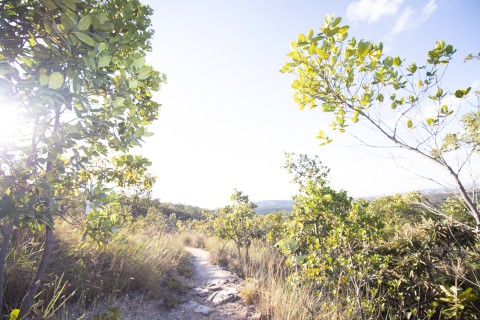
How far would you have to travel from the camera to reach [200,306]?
4250 millimetres

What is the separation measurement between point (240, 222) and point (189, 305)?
10.9ft

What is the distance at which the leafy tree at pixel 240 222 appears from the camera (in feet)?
23.7

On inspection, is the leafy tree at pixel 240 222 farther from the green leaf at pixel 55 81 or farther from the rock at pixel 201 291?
the green leaf at pixel 55 81

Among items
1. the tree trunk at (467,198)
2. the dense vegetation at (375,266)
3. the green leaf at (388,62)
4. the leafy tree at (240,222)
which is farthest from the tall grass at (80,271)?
the tree trunk at (467,198)

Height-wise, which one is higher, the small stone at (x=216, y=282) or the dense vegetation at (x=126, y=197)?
the dense vegetation at (x=126, y=197)

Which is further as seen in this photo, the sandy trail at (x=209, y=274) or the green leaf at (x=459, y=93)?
the sandy trail at (x=209, y=274)

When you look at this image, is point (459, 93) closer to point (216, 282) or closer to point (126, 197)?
point (126, 197)

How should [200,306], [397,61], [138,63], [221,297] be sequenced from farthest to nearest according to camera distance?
[221,297] → [200,306] → [397,61] → [138,63]

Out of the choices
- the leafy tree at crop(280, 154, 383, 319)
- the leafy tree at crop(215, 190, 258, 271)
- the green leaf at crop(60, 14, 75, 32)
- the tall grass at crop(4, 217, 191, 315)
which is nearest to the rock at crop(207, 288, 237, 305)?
the tall grass at crop(4, 217, 191, 315)

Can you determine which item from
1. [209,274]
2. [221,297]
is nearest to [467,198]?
[221,297]

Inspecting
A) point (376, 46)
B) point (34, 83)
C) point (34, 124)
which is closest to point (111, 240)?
point (34, 124)

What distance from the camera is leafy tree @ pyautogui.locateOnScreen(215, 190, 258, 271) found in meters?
7.21

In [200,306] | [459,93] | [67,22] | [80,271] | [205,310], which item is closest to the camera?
[67,22]

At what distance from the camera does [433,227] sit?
3029 mm
